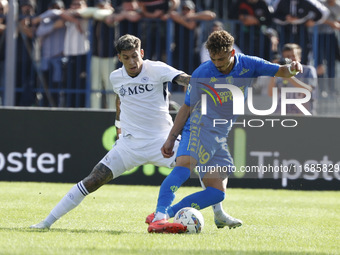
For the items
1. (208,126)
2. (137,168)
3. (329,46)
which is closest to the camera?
(208,126)

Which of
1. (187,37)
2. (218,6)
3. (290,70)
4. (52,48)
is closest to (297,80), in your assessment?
(187,37)

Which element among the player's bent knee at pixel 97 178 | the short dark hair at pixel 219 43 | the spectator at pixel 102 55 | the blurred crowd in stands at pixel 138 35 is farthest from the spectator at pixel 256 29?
the short dark hair at pixel 219 43

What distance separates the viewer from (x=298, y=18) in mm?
13742

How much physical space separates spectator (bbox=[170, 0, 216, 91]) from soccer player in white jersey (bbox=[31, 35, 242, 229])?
18.7 feet

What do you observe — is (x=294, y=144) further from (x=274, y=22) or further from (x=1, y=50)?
(x=1, y=50)

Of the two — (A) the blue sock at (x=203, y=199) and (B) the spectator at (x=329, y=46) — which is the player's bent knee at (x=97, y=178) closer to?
(A) the blue sock at (x=203, y=199)

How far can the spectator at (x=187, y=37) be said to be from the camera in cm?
1377

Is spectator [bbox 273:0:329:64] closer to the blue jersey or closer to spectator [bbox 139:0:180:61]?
spectator [bbox 139:0:180:61]

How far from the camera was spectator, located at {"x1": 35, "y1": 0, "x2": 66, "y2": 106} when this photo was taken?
13891 mm

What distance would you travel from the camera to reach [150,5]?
1391cm

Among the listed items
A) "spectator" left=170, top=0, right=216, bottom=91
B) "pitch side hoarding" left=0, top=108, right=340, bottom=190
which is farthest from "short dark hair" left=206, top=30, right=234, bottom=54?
"spectator" left=170, top=0, right=216, bottom=91

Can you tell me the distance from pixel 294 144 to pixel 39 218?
5956 millimetres

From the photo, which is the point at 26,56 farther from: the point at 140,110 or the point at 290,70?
the point at 290,70

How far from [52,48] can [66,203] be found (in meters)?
6.90
